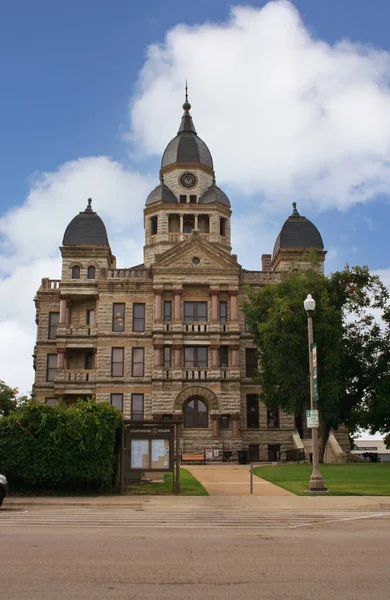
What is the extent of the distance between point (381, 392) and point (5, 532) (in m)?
31.6

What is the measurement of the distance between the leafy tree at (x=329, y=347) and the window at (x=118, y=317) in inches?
443

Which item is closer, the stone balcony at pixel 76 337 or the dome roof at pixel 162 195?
the stone balcony at pixel 76 337

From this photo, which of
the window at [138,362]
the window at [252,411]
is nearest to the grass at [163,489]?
the window at [252,411]

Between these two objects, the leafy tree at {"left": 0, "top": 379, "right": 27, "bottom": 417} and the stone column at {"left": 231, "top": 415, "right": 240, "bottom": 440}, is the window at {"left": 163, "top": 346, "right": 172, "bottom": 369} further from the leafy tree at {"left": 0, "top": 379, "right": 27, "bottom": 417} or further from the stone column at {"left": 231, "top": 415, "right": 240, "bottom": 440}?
the leafy tree at {"left": 0, "top": 379, "right": 27, "bottom": 417}

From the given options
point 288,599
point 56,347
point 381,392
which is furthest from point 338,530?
point 56,347

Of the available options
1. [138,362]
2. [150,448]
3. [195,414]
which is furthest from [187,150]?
[150,448]

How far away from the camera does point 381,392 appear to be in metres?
40.6

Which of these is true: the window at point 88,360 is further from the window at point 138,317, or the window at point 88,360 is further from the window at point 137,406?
the window at point 137,406

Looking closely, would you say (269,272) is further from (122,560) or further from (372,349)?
(122,560)

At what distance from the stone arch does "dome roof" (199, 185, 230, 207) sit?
1758 centimetres

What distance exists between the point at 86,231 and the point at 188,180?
11.6 meters

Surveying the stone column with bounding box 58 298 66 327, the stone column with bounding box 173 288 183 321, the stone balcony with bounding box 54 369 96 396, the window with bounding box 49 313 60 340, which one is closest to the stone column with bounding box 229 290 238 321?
the stone column with bounding box 173 288 183 321

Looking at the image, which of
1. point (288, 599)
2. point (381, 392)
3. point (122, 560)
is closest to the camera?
point (288, 599)

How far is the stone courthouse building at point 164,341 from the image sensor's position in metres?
48.4
